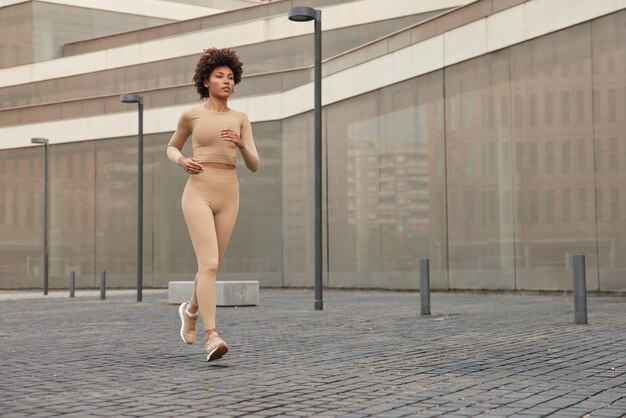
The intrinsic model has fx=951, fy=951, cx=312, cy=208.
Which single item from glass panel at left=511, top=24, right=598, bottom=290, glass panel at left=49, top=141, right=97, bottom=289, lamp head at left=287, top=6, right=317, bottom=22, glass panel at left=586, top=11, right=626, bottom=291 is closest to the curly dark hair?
lamp head at left=287, top=6, right=317, bottom=22

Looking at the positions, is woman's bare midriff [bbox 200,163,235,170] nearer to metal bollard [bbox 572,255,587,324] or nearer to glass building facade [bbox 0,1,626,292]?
metal bollard [bbox 572,255,587,324]

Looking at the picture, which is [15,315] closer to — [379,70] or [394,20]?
[379,70]

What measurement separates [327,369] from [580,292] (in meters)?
5.12

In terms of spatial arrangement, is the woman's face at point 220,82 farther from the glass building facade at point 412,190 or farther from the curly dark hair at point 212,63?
the glass building facade at point 412,190

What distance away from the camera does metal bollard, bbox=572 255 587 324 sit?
10.8 metres

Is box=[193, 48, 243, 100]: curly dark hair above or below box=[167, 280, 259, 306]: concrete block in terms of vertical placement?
above

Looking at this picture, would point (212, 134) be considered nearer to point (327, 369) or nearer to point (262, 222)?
point (327, 369)

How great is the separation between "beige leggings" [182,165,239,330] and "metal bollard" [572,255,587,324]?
509cm

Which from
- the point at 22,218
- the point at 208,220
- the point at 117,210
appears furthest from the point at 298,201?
the point at 208,220

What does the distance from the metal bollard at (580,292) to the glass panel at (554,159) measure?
822cm

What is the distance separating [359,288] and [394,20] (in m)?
8.92

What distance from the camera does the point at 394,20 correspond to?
29891mm

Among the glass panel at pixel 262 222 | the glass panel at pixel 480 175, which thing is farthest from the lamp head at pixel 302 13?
the glass panel at pixel 262 222

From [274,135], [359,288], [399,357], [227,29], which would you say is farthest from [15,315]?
[227,29]
